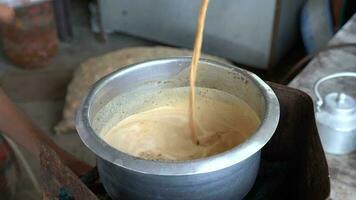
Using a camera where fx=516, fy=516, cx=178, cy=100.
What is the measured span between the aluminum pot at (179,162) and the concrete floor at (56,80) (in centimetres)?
132

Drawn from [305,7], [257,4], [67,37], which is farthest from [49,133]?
[305,7]

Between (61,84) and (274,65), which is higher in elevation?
(274,65)

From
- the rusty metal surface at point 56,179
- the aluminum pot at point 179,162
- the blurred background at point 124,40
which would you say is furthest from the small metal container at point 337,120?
the blurred background at point 124,40

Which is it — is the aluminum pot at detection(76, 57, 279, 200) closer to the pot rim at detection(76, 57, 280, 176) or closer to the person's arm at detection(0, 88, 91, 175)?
the pot rim at detection(76, 57, 280, 176)

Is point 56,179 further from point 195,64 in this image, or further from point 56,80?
point 56,80

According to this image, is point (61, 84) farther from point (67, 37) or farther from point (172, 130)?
point (172, 130)

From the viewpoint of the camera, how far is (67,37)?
313 cm

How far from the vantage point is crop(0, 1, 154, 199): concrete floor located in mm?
2395

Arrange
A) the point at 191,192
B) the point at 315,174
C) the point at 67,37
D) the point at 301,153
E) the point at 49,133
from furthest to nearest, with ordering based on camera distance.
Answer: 1. the point at 67,37
2. the point at 49,133
3. the point at 301,153
4. the point at 315,174
5. the point at 191,192

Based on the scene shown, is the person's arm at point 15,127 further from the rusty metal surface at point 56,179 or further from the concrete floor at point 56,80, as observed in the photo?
the concrete floor at point 56,80

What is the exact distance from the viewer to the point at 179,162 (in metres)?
0.73

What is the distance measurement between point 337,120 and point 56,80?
6.78 feet

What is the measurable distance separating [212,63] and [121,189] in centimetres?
29

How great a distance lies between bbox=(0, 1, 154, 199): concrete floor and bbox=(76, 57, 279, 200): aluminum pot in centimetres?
132
